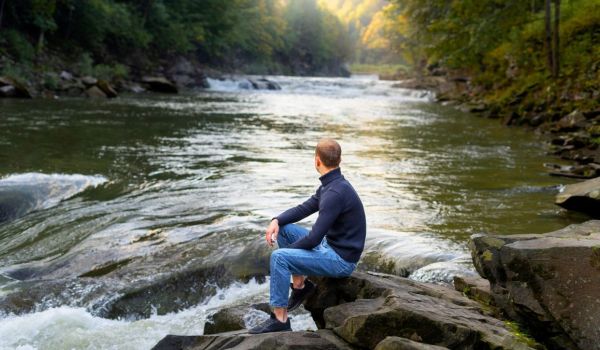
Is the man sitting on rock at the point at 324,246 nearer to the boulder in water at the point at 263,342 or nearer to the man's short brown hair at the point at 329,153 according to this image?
the man's short brown hair at the point at 329,153

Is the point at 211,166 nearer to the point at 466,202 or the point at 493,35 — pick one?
the point at 466,202

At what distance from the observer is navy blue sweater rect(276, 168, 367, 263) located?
474 cm

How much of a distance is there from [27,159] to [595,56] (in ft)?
63.7

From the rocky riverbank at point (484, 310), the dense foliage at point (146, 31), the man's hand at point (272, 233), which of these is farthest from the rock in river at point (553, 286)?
the dense foliage at point (146, 31)

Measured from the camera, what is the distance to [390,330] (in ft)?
13.0

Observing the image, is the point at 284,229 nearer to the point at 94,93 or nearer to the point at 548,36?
the point at 548,36

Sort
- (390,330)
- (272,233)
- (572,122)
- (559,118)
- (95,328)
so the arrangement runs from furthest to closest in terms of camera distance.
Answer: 1. (559,118)
2. (572,122)
3. (95,328)
4. (272,233)
5. (390,330)

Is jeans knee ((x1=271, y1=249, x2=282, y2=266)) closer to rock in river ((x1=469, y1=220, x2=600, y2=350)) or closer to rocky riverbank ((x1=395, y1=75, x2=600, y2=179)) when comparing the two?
rock in river ((x1=469, y1=220, x2=600, y2=350))

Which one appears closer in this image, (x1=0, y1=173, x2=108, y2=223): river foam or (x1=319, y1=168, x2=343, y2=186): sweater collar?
(x1=319, y1=168, x2=343, y2=186): sweater collar

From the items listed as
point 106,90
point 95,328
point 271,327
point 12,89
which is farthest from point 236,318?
point 106,90

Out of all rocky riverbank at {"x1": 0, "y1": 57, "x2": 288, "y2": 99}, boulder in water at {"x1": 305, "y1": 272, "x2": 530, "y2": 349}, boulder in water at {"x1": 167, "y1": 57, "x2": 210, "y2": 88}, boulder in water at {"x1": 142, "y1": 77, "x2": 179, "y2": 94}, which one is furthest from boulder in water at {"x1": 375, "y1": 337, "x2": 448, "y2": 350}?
boulder in water at {"x1": 167, "y1": 57, "x2": 210, "y2": 88}

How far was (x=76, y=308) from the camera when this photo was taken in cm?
626

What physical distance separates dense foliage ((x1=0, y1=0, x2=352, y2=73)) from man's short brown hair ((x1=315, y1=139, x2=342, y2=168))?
35369 mm

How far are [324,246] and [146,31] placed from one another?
49834mm
